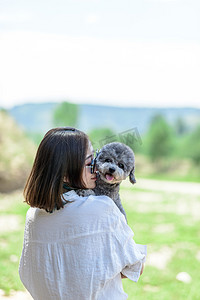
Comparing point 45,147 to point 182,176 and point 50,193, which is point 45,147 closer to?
point 50,193

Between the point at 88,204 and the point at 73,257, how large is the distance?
8.0 inches

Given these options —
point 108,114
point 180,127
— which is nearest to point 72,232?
point 180,127

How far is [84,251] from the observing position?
1.40 metres

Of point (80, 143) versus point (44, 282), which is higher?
point (80, 143)

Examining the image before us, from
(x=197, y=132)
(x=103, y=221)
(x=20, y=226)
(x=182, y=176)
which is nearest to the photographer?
(x=103, y=221)

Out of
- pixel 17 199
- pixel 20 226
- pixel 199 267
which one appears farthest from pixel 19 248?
pixel 17 199

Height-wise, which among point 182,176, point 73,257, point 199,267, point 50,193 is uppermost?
point 50,193

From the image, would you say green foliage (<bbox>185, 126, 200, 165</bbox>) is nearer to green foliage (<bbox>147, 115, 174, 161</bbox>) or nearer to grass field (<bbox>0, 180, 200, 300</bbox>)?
green foliage (<bbox>147, 115, 174, 161</bbox>)

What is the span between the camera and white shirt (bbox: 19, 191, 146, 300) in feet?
4.58

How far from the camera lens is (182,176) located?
411 inches

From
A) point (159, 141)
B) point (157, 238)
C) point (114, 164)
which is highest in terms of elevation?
point (114, 164)

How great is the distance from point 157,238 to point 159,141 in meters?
7.28

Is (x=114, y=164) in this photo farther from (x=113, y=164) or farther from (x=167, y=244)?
(x=167, y=244)

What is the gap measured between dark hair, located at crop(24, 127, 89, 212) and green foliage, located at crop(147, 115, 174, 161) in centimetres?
1036
